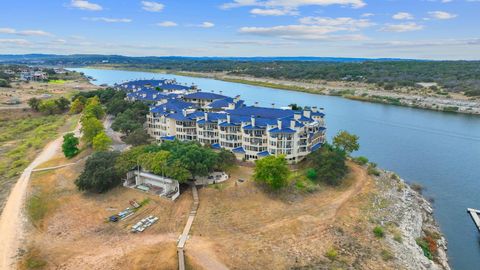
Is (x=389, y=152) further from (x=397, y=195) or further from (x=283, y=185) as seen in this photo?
(x=283, y=185)

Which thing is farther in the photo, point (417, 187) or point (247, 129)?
point (417, 187)

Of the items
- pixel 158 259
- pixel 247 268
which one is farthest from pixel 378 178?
pixel 158 259

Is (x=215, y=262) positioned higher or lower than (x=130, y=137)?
lower

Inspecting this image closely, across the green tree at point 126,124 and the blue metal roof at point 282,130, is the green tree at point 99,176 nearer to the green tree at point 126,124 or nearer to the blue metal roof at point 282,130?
the green tree at point 126,124

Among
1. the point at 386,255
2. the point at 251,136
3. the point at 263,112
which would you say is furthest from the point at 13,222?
the point at 386,255

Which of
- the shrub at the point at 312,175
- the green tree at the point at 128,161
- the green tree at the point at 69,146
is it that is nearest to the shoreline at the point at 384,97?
the shrub at the point at 312,175

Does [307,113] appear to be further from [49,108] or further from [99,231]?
[49,108]

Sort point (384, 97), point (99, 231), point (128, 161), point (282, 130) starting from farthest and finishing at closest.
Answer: point (384, 97) < point (282, 130) < point (128, 161) < point (99, 231)
